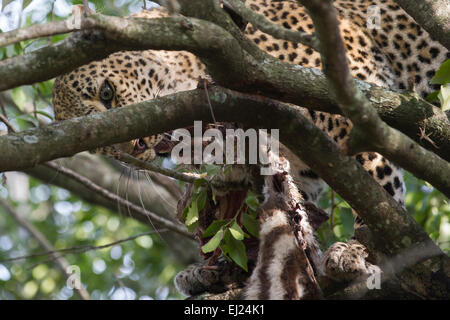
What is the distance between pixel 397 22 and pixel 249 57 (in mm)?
2937

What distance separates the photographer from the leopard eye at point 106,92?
5.86 m

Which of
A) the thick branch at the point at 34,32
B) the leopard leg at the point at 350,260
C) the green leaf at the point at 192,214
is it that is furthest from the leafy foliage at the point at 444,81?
the thick branch at the point at 34,32

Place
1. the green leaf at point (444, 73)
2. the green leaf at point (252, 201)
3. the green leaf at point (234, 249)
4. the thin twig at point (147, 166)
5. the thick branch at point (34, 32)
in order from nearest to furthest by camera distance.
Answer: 1. the thick branch at point (34, 32)
2. the thin twig at point (147, 166)
3. the green leaf at point (444, 73)
4. the green leaf at point (234, 249)
5. the green leaf at point (252, 201)

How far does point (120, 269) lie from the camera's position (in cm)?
1023

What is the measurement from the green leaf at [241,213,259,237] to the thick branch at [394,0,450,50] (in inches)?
65.2

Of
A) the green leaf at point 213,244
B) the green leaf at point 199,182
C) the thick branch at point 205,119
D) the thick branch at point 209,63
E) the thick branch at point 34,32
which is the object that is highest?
the thick branch at point 34,32

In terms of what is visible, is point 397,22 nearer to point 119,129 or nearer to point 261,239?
point 261,239

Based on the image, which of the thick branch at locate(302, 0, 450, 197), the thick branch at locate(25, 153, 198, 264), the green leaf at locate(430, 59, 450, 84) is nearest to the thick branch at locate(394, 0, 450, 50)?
the green leaf at locate(430, 59, 450, 84)

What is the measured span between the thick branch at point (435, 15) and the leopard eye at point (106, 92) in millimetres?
2516

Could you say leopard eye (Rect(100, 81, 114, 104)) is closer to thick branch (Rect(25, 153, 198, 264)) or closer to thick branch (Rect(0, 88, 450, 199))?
thick branch (Rect(25, 153, 198, 264))

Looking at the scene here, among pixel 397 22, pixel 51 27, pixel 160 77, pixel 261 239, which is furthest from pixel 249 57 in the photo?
pixel 397 22

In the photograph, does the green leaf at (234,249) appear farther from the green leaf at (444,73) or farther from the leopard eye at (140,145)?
the green leaf at (444,73)

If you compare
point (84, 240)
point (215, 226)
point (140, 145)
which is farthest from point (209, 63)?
point (84, 240)

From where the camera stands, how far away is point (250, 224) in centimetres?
468
